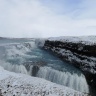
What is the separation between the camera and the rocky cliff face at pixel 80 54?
29.8 meters

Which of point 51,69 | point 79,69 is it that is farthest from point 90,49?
point 51,69

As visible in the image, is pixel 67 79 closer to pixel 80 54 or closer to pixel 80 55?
pixel 80 55

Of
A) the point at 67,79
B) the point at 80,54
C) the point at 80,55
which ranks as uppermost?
the point at 80,54

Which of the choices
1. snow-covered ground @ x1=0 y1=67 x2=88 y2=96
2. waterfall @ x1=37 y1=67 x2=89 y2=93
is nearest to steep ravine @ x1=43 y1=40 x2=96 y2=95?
waterfall @ x1=37 y1=67 x2=89 y2=93

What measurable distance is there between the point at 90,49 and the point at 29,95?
19645mm

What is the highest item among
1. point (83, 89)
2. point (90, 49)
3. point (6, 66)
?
point (90, 49)

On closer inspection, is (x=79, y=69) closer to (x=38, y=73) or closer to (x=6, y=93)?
(x=38, y=73)

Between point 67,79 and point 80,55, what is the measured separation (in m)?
10.1

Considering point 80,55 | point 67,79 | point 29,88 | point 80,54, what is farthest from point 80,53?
point 29,88

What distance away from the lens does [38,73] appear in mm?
28359

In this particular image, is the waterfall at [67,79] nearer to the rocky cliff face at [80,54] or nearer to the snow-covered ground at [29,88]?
the rocky cliff face at [80,54]

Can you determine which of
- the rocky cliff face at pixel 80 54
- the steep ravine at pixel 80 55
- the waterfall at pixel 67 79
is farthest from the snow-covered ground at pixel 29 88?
the rocky cliff face at pixel 80 54

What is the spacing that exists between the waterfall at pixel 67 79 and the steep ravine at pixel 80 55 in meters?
1.95

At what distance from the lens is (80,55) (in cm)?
3534
